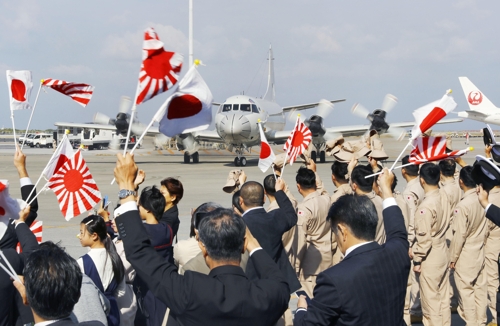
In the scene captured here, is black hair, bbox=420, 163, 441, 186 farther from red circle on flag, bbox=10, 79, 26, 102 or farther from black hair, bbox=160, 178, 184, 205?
red circle on flag, bbox=10, 79, 26, 102

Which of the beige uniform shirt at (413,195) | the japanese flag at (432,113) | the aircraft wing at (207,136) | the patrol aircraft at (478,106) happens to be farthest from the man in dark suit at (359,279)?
the patrol aircraft at (478,106)

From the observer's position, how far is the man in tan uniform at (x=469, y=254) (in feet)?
20.6

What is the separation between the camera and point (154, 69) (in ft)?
13.2

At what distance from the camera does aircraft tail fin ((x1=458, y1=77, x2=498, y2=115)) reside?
5015 cm

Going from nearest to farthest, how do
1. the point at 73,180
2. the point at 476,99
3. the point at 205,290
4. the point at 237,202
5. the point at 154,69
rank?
1. the point at 205,290
2. the point at 154,69
3. the point at 237,202
4. the point at 73,180
5. the point at 476,99

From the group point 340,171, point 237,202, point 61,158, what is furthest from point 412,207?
point 61,158

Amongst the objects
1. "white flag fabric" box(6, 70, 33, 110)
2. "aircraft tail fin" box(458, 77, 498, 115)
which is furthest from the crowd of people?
"aircraft tail fin" box(458, 77, 498, 115)

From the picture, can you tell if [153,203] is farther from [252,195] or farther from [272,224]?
[272,224]

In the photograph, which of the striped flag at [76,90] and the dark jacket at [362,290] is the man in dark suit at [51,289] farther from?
the striped flag at [76,90]

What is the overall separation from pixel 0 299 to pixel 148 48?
1.86 metres

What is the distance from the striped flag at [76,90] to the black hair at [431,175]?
3637 millimetres

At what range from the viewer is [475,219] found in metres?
6.34

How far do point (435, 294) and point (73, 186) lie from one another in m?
3.79

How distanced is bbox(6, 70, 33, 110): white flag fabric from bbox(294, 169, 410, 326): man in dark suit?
3.69 m
